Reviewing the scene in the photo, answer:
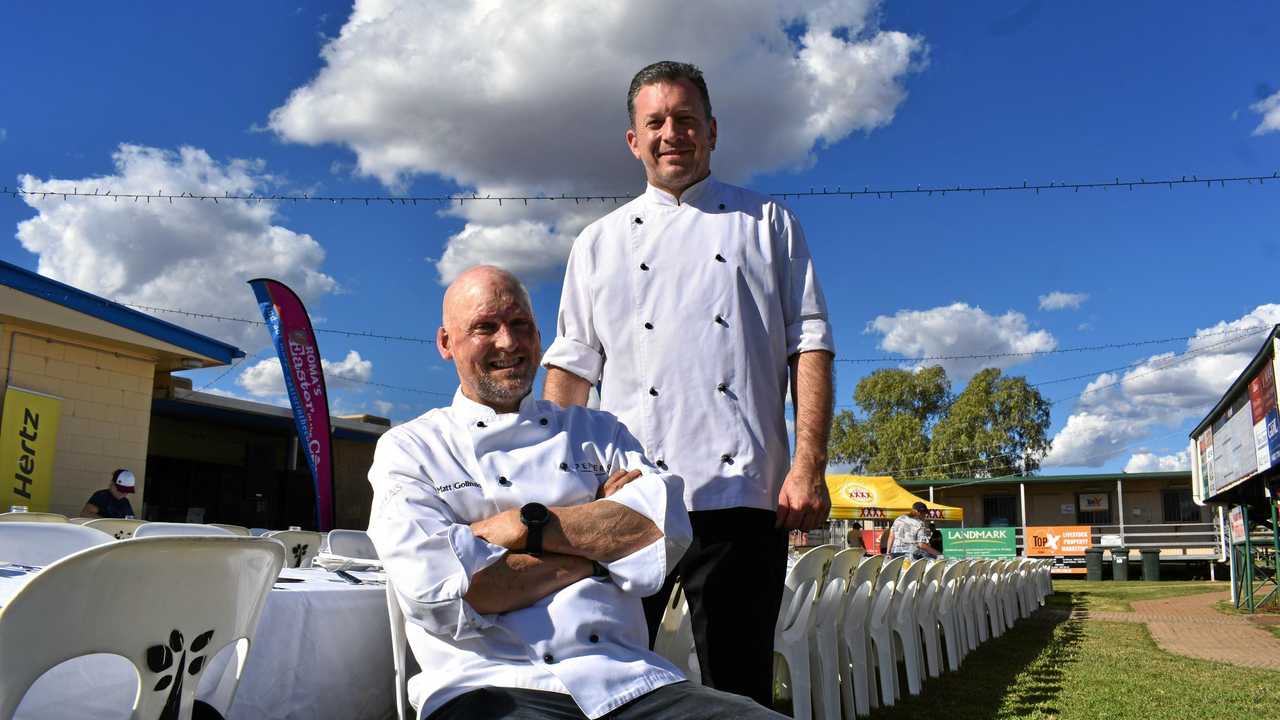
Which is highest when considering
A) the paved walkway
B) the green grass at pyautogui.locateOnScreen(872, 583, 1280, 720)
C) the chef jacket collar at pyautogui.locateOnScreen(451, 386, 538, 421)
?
the chef jacket collar at pyautogui.locateOnScreen(451, 386, 538, 421)

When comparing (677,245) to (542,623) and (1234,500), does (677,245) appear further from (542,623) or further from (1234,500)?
(1234,500)

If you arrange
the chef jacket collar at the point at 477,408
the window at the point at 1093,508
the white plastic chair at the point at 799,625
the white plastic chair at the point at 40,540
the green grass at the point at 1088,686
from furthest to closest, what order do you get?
the window at the point at 1093,508
the green grass at the point at 1088,686
the white plastic chair at the point at 799,625
the white plastic chair at the point at 40,540
the chef jacket collar at the point at 477,408

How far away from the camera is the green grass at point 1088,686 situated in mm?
5438

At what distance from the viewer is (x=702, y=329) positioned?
220 cm

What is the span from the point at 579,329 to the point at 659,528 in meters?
0.74

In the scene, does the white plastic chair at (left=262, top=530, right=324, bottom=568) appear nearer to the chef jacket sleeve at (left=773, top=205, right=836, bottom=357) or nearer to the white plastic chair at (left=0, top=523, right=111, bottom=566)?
the white plastic chair at (left=0, top=523, right=111, bottom=566)

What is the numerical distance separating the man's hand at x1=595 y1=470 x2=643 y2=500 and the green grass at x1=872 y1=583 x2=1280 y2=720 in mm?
4136

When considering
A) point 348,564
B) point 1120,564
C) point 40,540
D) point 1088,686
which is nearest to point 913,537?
point 1088,686

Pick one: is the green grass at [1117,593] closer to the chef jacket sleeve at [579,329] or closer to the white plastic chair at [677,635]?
the white plastic chair at [677,635]

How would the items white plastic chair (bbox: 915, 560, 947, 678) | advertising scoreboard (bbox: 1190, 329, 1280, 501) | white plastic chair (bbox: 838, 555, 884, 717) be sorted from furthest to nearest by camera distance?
advertising scoreboard (bbox: 1190, 329, 1280, 501), white plastic chair (bbox: 915, 560, 947, 678), white plastic chair (bbox: 838, 555, 884, 717)

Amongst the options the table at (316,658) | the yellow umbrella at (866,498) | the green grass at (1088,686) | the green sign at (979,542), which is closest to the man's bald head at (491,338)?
the table at (316,658)

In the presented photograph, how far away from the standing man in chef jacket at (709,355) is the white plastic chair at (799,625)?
221 cm

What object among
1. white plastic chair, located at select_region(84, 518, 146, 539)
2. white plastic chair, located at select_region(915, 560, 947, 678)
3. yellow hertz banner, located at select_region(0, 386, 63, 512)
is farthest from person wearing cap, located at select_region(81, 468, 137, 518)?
white plastic chair, located at select_region(915, 560, 947, 678)

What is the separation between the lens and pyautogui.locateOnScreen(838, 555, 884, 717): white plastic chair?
5.27 meters
